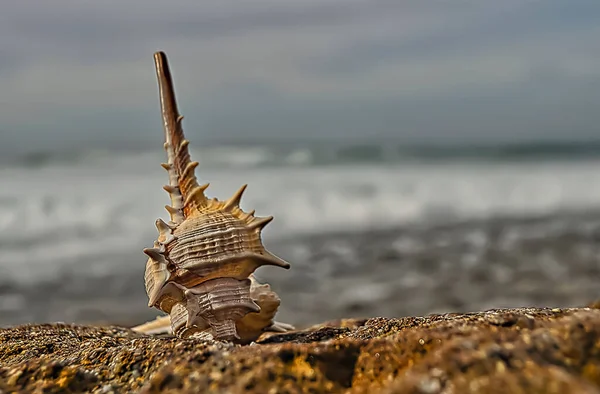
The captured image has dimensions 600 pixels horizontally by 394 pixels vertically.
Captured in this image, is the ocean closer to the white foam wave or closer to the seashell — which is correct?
the white foam wave

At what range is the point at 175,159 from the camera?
3.39 meters

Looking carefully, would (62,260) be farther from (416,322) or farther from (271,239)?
(416,322)

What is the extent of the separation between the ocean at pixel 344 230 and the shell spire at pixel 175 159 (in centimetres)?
411

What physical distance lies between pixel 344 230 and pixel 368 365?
1170cm

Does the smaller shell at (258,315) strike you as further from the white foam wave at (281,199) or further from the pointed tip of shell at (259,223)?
the white foam wave at (281,199)

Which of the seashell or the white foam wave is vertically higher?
the white foam wave

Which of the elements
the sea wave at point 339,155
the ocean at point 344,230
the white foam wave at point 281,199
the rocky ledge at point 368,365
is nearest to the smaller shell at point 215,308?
the rocky ledge at point 368,365

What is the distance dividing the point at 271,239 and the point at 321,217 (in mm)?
2502

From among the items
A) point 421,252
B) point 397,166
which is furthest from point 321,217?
point 397,166

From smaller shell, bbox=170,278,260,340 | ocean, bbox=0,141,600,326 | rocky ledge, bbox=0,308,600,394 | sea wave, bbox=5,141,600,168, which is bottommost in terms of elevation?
rocky ledge, bbox=0,308,600,394

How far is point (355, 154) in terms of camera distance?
25453 mm

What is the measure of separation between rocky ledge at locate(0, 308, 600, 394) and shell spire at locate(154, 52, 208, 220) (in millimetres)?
1094

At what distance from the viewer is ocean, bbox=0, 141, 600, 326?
27.3 feet

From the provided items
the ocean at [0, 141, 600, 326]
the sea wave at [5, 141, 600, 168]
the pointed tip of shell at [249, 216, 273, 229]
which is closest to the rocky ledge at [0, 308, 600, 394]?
the pointed tip of shell at [249, 216, 273, 229]
